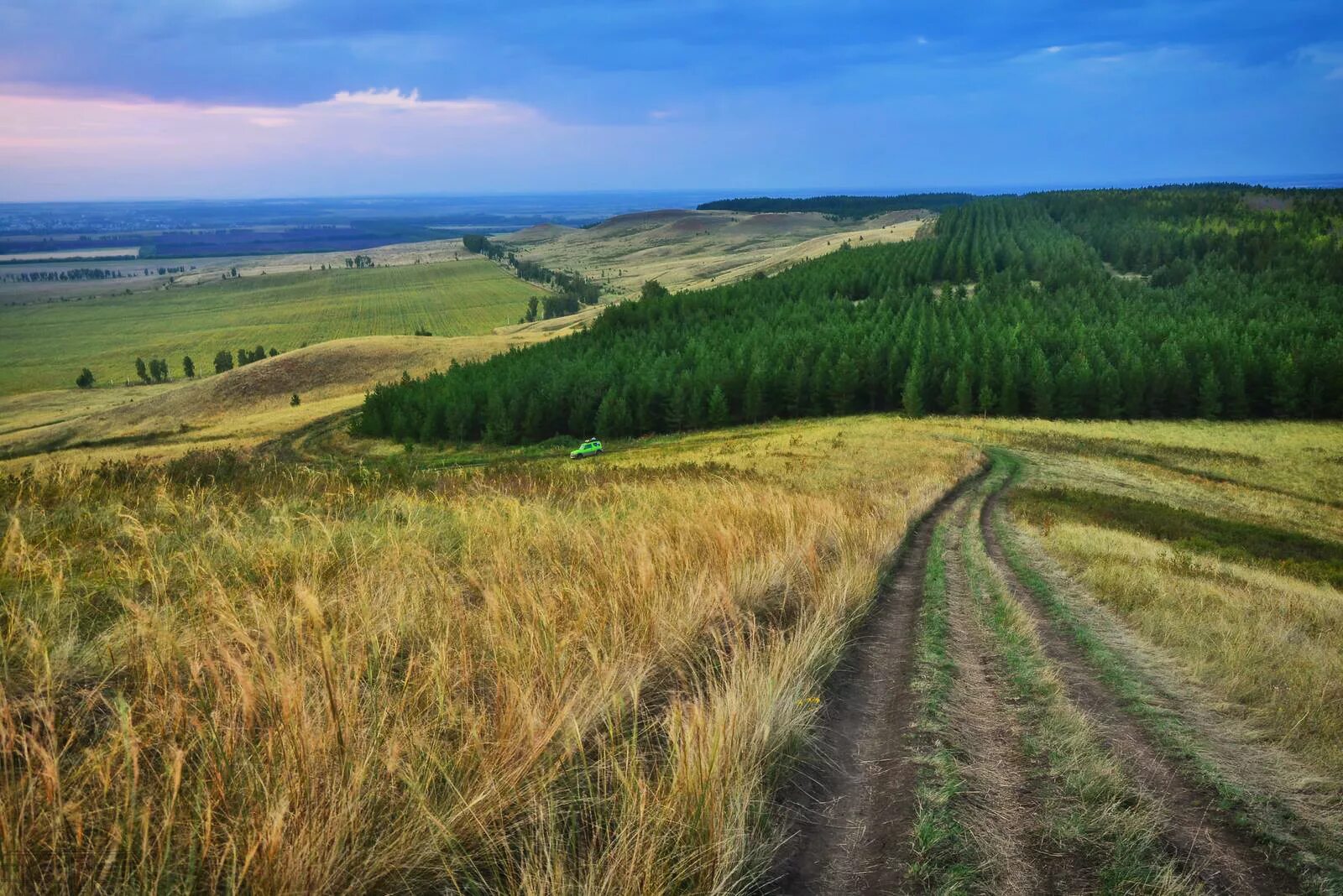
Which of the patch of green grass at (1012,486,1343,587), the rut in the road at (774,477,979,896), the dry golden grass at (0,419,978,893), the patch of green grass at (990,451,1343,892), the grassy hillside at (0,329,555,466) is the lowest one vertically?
the grassy hillside at (0,329,555,466)

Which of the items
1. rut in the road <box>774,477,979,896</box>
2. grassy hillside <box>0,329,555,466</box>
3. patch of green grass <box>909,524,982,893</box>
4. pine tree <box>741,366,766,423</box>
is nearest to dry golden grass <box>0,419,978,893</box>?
rut in the road <box>774,477,979,896</box>

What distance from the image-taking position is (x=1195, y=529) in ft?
85.7

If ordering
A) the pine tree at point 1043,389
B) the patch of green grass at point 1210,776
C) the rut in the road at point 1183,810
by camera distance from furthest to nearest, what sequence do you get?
the pine tree at point 1043,389
the patch of green grass at point 1210,776
the rut in the road at point 1183,810

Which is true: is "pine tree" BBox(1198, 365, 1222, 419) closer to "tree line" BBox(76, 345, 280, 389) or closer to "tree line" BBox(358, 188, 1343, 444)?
"tree line" BBox(358, 188, 1343, 444)

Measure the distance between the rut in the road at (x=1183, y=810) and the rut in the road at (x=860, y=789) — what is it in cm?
149

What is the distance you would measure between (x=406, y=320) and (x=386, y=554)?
19342 cm

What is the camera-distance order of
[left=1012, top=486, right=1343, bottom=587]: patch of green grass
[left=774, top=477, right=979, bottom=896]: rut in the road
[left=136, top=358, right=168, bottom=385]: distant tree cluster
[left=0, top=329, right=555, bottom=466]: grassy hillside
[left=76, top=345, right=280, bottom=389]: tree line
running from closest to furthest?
[left=774, top=477, right=979, bottom=896]: rut in the road < [left=1012, top=486, right=1343, bottom=587]: patch of green grass < [left=0, top=329, right=555, bottom=466]: grassy hillside < [left=76, top=345, right=280, bottom=389]: tree line < [left=136, top=358, right=168, bottom=385]: distant tree cluster

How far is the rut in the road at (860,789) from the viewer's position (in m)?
3.62

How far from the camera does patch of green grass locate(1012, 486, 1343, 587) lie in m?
22.5

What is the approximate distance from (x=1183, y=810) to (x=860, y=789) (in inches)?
82.4

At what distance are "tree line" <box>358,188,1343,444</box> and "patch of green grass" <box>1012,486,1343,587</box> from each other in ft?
139

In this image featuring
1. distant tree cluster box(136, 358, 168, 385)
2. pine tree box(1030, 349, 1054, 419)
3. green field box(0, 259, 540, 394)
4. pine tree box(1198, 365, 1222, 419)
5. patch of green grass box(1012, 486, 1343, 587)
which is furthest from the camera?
green field box(0, 259, 540, 394)

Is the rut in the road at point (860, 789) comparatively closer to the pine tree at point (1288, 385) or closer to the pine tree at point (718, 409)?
the pine tree at point (718, 409)

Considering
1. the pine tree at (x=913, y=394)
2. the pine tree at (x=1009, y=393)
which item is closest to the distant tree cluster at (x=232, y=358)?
the pine tree at (x=913, y=394)
